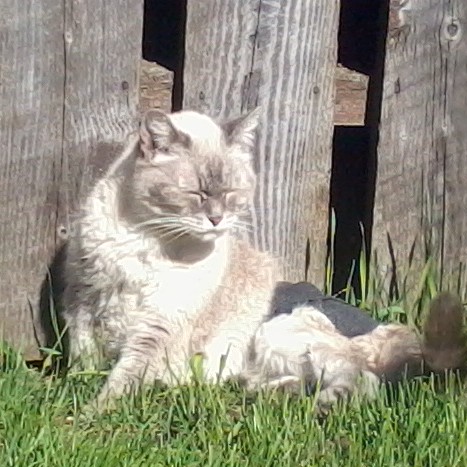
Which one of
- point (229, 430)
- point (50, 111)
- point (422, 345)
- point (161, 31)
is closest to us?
point (229, 430)

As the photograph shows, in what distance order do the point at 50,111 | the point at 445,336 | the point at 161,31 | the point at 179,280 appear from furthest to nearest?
the point at 161,31 < the point at 50,111 < the point at 179,280 < the point at 445,336

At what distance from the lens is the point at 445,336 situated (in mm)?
3814

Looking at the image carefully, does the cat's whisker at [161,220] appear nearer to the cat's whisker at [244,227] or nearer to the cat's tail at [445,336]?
the cat's whisker at [244,227]

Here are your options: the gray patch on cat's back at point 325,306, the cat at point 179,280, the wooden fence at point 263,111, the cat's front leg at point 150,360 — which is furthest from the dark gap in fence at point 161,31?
the cat's front leg at point 150,360

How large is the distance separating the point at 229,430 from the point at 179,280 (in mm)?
744

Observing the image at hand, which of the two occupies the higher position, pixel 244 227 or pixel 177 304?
pixel 244 227

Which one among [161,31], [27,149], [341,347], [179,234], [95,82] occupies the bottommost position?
[341,347]

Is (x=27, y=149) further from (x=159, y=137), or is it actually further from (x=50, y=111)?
(x=159, y=137)

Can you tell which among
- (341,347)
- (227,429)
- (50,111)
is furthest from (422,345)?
(50,111)

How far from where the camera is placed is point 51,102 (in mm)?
4375

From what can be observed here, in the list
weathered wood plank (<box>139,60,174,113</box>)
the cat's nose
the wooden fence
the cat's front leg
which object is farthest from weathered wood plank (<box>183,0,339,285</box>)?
the cat's front leg

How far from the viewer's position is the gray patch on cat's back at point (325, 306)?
14.5ft

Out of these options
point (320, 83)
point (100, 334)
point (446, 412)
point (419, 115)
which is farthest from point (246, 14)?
point (446, 412)

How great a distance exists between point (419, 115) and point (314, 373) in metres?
1.00
